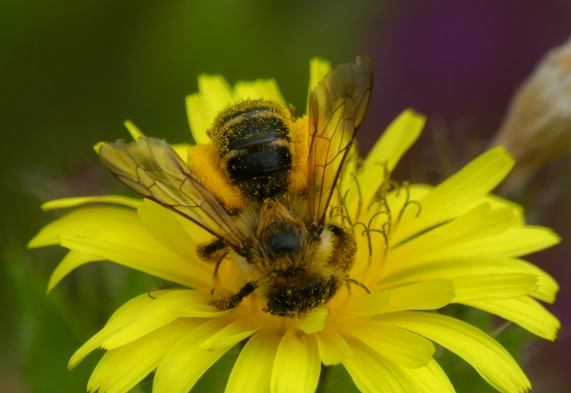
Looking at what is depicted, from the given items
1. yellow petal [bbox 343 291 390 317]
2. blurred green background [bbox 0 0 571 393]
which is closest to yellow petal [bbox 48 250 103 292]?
blurred green background [bbox 0 0 571 393]

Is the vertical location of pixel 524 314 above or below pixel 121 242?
below

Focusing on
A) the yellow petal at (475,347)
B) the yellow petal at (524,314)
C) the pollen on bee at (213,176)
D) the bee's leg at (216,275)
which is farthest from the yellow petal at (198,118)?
the yellow petal at (524,314)

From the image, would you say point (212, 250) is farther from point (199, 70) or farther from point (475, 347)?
point (199, 70)

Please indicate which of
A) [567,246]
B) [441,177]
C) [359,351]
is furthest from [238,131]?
[567,246]

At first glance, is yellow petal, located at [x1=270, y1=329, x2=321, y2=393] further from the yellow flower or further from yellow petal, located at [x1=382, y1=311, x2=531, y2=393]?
yellow petal, located at [x1=382, y1=311, x2=531, y2=393]

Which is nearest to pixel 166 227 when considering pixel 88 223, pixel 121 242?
pixel 121 242

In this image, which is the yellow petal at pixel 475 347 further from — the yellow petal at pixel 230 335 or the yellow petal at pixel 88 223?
the yellow petal at pixel 88 223

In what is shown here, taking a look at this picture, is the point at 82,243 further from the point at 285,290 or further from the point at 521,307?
the point at 521,307
